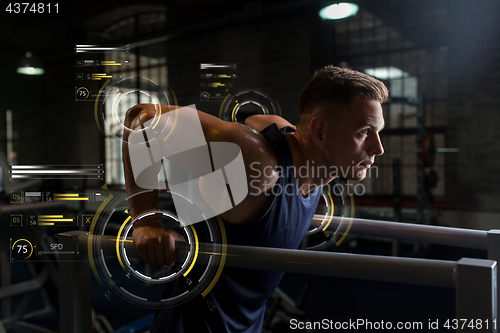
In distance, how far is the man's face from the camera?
946 millimetres

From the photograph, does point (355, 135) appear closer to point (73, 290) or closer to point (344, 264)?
point (344, 264)

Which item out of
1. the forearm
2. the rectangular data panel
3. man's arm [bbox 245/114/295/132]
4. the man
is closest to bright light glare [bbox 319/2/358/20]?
man's arm [bbox 245/114/295/132]

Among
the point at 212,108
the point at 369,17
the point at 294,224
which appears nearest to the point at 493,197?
the point at 369,17

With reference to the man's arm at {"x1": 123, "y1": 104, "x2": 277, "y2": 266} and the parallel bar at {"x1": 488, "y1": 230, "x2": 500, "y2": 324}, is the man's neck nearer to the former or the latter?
the man's arm at {"x1": 123, "y1": 104, "x2": 277, "y2": 266}

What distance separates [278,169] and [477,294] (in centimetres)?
48

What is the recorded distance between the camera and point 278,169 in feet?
2.99

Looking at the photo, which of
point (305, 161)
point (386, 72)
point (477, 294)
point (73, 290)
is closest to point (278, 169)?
point (305, 161)

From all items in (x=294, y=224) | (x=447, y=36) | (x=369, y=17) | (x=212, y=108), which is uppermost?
(x=369, y=17)

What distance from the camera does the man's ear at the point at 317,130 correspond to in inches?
38.7

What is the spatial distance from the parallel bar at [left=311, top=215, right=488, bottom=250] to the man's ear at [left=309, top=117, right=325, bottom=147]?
281 millimetres

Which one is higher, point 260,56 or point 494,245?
point 260,56

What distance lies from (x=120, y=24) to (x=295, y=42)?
10.7ft

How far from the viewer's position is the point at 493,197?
14.0ft

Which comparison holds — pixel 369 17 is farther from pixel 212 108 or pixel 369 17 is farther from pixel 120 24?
pixel 120 24
